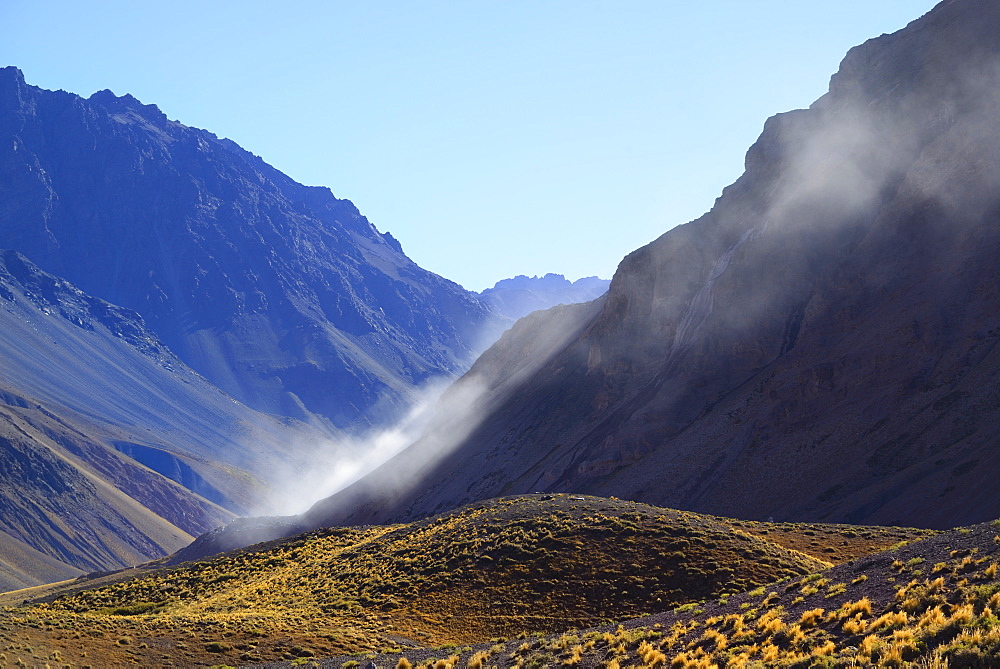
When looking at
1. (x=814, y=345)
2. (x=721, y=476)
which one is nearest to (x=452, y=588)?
(x=721, y=476)

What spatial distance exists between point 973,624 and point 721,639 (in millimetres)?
7039

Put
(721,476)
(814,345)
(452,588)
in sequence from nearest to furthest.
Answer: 1. (452,588)
2. (721,476)
3. (814,345)

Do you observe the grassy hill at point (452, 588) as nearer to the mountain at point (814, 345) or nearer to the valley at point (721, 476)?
the valley at point (721, 476)

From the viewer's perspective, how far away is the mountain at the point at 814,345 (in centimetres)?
7650

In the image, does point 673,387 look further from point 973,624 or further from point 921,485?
point 973,624

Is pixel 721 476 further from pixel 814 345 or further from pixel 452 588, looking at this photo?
pixel 452 588

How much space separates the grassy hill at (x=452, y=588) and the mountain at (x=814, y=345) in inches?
1072

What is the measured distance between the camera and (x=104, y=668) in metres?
30.0

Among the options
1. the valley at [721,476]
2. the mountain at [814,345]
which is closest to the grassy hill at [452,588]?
the valley at [721,476]

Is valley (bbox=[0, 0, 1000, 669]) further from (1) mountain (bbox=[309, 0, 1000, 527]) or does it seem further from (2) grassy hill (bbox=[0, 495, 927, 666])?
(1) mountain (bbox=[309, 0, 1000, 527])

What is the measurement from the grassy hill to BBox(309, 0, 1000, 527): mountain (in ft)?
89.3

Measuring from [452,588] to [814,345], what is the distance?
67.2 metres

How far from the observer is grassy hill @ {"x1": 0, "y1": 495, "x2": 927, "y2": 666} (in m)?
33.7

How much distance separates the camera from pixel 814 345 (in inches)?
3775
